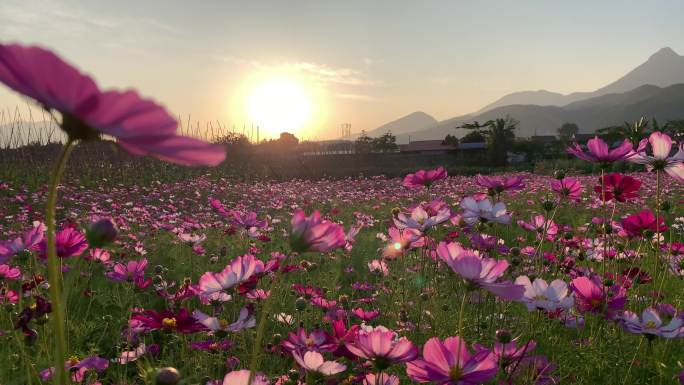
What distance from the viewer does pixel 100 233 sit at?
1.59 feet

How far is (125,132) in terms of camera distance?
15.5 inches

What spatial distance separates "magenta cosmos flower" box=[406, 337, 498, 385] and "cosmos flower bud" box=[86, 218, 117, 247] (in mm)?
456

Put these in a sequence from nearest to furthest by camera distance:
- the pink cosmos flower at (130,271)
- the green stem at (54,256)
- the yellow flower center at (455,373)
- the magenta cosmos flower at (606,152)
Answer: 1. the green stem at (54,256)
2. the yellow flower center at (455,373)
3. the magenta cosmos flower at (606,152)
4. the pink cosmos flower at (130,271)

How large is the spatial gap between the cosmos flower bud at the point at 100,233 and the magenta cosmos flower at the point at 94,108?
117 millimetres

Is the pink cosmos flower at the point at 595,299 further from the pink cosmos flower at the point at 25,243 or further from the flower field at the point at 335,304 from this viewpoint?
the pink cosmos flower at the point at 25,243

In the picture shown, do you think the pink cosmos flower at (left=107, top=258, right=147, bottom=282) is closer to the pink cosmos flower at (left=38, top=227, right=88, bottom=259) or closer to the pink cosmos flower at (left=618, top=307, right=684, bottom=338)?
the pink cosmos flower at (left=38, top=227, right=88, bottom=259)

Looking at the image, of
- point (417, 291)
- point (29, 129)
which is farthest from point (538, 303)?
point (29, 129)

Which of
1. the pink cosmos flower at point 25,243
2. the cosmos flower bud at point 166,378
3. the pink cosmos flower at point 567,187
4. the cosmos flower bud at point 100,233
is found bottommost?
the cosmos flower bud at point 166,378

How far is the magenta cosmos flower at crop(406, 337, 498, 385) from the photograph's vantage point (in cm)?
71

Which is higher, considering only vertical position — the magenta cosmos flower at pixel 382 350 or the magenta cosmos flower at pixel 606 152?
the magenta cosmos flower at pixel 606 152

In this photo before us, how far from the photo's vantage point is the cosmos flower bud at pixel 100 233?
48 centimetres

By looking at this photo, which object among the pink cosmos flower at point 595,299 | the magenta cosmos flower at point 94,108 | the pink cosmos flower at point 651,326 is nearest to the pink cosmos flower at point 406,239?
the pink cosmos flower at point 595,299

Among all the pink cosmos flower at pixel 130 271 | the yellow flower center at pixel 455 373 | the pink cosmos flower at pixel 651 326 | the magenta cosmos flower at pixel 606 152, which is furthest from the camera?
the pink cosmos flower at pixel 130 271

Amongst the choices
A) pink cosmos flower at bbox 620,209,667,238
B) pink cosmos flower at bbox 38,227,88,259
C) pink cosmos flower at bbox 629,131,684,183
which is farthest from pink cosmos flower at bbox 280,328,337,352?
pink cosmos flower at bbox 620,209,667,238
